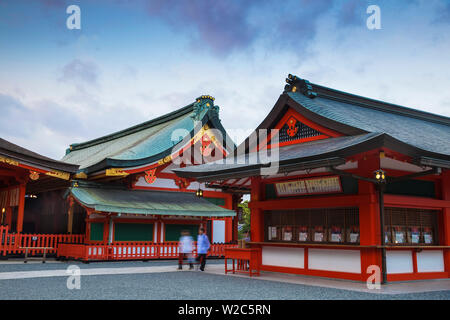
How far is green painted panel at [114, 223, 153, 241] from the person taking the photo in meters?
20.2

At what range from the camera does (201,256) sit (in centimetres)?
1616

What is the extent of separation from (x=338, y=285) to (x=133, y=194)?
1229cm

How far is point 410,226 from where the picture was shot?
44.2ft

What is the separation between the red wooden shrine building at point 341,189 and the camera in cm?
1189

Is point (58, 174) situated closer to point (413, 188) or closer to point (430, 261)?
point (413, 188)

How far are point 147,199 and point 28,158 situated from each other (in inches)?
215

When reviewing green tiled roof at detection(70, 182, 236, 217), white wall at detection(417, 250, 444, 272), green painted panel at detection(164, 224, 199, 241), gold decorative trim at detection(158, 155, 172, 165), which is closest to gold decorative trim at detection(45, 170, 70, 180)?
green tiled roof at detection(70, 182, 236, 217)

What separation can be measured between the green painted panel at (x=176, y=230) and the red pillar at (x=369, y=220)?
11.4 meters

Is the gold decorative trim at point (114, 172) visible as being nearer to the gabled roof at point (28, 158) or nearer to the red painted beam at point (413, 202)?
the gabled roof at point (28, 158)

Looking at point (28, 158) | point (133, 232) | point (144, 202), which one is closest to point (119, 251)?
point (133, 232)

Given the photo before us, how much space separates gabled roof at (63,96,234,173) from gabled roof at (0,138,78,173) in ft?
4.80
